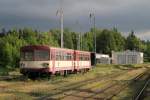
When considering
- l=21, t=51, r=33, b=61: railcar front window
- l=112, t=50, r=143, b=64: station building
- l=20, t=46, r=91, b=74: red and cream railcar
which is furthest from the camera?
l=112, t=50, r=143, b=64: station building

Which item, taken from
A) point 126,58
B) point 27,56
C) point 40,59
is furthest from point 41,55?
point 126,58

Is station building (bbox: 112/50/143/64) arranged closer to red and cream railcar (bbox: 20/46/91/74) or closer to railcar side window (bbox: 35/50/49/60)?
red and cream railcar (bbox: 20/46/91/74)

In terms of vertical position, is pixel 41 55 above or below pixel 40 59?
above

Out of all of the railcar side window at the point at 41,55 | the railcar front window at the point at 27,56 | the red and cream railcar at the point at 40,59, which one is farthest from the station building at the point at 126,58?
the railcar side window at the point at 41,55

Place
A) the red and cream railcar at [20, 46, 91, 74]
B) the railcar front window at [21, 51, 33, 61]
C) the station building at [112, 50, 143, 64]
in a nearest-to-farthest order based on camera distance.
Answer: the red and cream railcar at [20, 46, 91, 74], the railcar front window at [21, 51, 33, 61], the station building at [112, 50, 143, 64]

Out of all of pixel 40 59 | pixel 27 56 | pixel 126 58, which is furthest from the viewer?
pixel 126 58

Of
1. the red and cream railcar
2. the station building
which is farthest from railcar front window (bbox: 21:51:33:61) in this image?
the station building

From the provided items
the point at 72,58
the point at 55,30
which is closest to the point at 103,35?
the point at 55,30

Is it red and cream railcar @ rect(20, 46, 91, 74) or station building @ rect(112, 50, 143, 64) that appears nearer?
red and cream railcar @ rect(20, 46, 91, 74)

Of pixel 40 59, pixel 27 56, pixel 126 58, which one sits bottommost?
pixel 126 58

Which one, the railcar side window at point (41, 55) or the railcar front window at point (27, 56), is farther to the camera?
the railcar front window at point (27, 56)

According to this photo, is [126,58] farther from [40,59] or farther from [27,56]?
[40,59]

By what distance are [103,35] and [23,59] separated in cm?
14482

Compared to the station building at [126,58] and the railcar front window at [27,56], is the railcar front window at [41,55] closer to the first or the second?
the railcar front window at [27,56]
